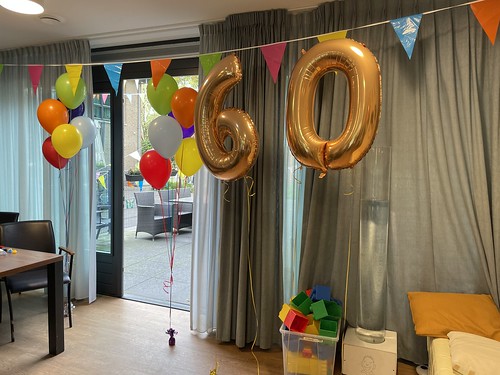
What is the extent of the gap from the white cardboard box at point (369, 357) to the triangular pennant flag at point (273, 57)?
1.70 metres

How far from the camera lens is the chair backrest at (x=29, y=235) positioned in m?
2.78

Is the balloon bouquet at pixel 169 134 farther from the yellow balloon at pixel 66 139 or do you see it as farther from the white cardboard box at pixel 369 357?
the white cardboard box at pixel 369 357

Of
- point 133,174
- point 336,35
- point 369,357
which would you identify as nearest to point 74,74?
point 133,174

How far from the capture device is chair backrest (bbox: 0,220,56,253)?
2781 millimetres

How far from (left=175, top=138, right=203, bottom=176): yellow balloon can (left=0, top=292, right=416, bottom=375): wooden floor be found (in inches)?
48.7

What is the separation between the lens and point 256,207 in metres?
2.52

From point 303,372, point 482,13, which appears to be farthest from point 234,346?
point 482,13

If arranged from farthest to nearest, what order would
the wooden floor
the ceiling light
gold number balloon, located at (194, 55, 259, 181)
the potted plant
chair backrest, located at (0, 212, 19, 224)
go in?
the potted plant → chair backrest, located at (0, 212, 19, 224) → the wooden floor → gold number balloon, located at (194, 55, 259, 181) → the ceiling light

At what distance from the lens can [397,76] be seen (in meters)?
2.21

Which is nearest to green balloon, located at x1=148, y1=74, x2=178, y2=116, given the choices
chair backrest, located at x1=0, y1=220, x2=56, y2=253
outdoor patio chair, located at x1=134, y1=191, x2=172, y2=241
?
chair backrest, located at x1=0, y1=220, x2=56, y2=253

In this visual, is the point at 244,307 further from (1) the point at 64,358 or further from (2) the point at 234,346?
(1) the point at 64,358

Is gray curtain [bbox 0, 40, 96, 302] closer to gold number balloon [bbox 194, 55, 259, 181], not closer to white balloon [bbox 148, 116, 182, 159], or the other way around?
white balloon [bbox 148, 116, 182, 159]

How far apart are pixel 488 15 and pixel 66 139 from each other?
2661 mm

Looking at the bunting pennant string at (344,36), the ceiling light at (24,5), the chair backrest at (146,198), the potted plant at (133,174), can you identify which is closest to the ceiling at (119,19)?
the bunting pennant string at (344,36)
